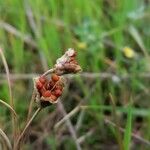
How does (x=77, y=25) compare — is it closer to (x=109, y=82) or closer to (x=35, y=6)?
(x=35, y=6)

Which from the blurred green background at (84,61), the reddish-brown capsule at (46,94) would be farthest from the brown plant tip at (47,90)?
the blurred green background at (84,61)

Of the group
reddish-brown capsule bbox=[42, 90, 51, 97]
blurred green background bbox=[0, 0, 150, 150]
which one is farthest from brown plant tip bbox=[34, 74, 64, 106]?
blurred green background bbox=[0, 0, 150, 150]

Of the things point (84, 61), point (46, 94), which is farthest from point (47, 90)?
point (84, 61)

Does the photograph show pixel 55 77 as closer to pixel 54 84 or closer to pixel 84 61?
pixel 54 84

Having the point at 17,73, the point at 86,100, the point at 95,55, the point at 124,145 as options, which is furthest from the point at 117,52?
the point at 124,145

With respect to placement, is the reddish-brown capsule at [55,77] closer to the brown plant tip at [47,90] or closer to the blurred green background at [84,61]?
the brown plant tip at [47,90]

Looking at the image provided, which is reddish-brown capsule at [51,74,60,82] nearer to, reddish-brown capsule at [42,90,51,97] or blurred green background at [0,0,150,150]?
reddish-brown capsule at [42,90,51,97]
